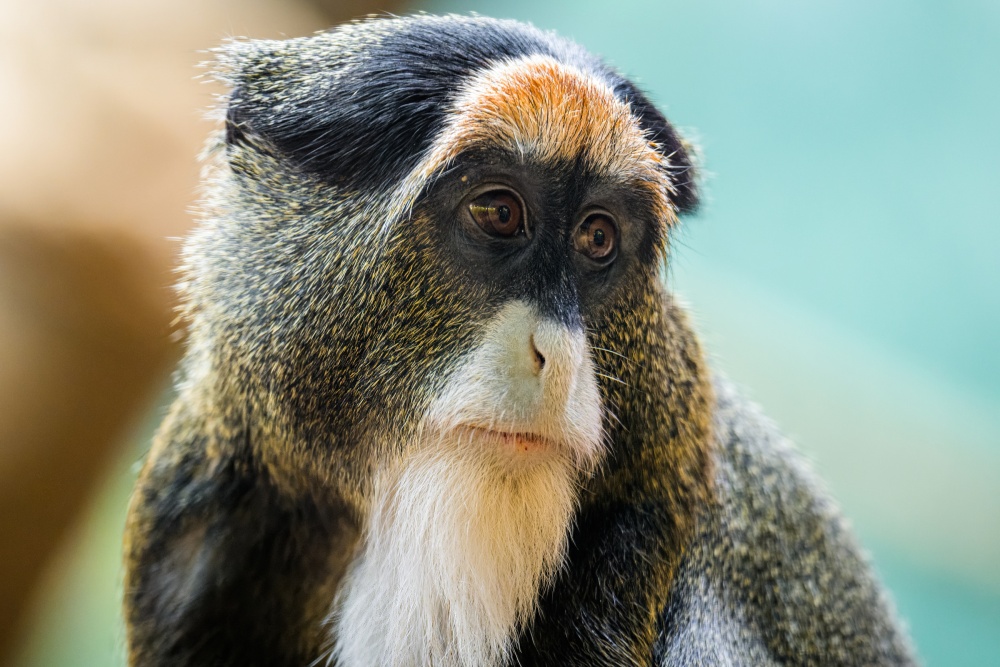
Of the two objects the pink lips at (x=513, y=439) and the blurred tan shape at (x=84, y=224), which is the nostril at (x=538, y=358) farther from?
the blurred tan shape at (x=84, y=224)

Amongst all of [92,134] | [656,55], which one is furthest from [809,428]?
[92,134]

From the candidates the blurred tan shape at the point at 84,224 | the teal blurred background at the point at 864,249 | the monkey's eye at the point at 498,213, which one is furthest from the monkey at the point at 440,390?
the teal blurred background at the point at 864,249

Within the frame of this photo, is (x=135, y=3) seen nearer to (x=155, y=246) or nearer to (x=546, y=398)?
(x=155, y=246)

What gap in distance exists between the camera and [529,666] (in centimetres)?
172

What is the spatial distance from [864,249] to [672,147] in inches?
54.6

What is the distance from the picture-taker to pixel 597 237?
1.60 meters

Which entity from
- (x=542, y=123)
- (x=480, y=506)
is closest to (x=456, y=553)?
(x=480, y=506)

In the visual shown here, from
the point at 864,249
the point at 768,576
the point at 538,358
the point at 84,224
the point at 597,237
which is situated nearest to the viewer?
the point at 538,358

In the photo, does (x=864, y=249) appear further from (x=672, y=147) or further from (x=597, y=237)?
(x=597, y=237)

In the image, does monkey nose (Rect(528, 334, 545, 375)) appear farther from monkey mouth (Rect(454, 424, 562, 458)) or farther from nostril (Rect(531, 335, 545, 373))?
monkey mouth (Rect(454, 424, 562, 458))

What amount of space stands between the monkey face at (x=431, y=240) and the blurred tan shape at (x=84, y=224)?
668 mm

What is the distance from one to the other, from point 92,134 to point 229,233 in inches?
43.8

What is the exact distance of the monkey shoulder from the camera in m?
1.91

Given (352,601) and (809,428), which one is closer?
(352,601)
